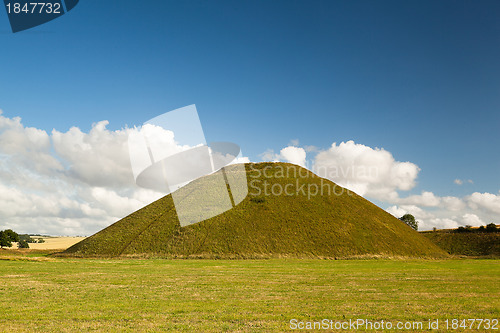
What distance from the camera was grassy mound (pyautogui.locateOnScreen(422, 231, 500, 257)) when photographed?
88500 mm

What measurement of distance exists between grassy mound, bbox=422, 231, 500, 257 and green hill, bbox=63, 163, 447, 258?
18.8 meters

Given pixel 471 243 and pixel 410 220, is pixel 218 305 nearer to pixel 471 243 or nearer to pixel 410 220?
pixel 471 243

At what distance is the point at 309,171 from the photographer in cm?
9762

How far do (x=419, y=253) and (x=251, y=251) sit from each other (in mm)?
34274

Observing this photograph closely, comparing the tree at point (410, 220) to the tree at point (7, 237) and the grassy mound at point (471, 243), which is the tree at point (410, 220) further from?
the tree at point (7, 237)

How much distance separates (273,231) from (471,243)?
62619 mm

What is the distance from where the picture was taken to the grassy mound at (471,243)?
88500mm

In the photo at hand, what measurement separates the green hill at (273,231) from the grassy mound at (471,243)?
18847mm

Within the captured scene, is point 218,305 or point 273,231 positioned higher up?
point 273,231

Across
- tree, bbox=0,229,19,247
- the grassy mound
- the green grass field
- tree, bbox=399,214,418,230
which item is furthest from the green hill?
tree, bbox=399,214,418,230

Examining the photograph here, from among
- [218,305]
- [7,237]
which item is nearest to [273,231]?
[218,305]

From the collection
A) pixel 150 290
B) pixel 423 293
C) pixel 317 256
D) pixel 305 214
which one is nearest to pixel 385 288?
pixel 423 293

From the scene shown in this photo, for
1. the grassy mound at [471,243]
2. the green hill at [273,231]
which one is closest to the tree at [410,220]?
the grassy mound at [471,243]

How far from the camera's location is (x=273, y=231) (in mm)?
67625
